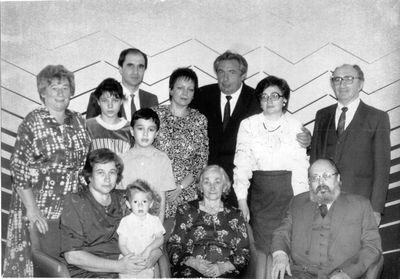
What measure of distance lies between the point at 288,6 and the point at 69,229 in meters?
2.57

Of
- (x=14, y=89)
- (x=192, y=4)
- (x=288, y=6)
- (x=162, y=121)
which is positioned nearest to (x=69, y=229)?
(x=162, y=121)

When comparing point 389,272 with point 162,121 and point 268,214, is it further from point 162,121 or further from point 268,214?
point 162,121

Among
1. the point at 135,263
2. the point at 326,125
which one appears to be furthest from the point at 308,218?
the point at 135,263

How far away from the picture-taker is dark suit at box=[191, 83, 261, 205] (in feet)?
12.8

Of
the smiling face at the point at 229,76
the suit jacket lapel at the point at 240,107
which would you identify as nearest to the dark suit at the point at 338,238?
the suit jacket lapel at the point at 240,107

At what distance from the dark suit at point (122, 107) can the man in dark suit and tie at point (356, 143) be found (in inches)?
53.1

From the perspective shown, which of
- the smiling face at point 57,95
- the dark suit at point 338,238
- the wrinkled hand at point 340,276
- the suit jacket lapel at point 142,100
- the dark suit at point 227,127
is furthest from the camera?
the suit jacket lapel at point 142,100

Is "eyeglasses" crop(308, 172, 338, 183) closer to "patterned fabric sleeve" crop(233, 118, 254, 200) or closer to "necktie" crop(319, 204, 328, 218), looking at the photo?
"necktie" crop(319, 204, 328, 218)

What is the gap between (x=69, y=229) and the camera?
2.97 meters

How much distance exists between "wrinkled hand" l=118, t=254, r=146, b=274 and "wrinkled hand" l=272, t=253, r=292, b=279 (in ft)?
2.61

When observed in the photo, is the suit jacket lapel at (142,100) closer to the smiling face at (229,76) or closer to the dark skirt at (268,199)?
the smiling face at (229,76)

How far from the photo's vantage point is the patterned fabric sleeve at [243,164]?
142 inches

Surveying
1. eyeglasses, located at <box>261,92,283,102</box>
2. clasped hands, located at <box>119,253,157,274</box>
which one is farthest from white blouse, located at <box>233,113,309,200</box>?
clasped hands, located at <box>119,253,157,274</box>

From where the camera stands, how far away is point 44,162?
330 centimetres
